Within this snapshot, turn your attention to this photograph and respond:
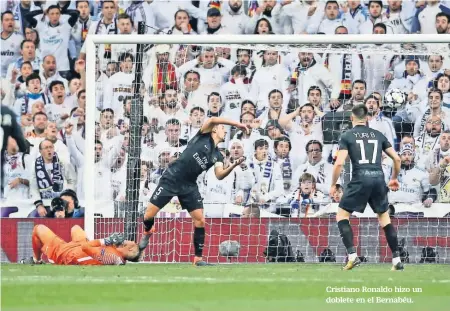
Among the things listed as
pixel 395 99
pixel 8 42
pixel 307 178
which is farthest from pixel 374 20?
pixel 8 42

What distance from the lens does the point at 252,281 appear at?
9.46 m

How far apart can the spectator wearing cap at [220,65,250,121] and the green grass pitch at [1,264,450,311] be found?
3462 millimetres

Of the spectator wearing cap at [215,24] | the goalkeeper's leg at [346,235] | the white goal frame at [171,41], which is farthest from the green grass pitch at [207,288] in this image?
the spectator wearing cap at [215,24]

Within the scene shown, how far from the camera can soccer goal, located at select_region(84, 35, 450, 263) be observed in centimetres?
1330

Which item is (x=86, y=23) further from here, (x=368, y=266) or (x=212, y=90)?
(x=368, y=266)

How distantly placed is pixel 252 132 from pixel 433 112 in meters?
2.46

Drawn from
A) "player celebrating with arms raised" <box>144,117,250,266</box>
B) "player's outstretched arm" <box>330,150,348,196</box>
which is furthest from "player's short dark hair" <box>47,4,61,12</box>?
"player's outstretched arm" <box>330,150,348,196</box>

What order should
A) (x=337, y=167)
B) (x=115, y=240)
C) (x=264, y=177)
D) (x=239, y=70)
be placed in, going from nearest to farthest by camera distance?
(x=337, y=167) → (x=115, y=240) → (x=264, y=177) → (x=239, y=70)

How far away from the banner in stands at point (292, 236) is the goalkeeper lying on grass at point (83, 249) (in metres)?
1.70

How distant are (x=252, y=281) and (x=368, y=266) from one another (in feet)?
9.28

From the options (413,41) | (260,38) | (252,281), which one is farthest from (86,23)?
(252,281)

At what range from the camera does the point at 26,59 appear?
14.7 meters

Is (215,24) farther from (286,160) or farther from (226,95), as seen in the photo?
(286,160)

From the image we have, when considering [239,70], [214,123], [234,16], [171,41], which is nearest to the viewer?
[214,123]
